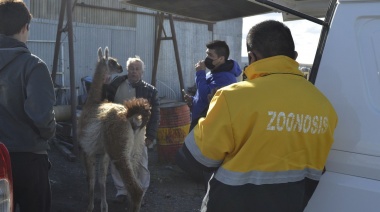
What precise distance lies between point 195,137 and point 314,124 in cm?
61

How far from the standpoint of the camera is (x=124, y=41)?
51.3 feet

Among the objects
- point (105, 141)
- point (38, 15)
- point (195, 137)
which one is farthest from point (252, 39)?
point (38, 15)

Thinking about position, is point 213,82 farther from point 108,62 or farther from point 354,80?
point 354,80

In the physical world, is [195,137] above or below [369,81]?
below

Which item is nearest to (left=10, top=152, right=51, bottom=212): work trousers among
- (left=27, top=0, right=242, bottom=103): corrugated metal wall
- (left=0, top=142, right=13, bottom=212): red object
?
(left=0, top=142, right=13, bottom=212): red object

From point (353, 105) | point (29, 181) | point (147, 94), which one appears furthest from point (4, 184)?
point (147, 94)

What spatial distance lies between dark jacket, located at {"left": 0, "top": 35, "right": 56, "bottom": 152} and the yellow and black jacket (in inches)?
49.8

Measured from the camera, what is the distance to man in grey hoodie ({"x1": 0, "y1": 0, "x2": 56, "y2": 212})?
2.98m

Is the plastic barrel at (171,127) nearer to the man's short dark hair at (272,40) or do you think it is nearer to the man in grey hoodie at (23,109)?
the man in grey hoodie at (23,109)

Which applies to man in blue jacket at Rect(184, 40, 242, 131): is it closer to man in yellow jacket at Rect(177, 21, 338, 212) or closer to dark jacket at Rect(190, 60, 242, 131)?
dark jacket at Rect(190, 60, 242, 131)

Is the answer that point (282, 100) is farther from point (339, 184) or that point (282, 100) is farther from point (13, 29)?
point (13, 29)

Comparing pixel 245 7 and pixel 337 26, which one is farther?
pixel 245 7

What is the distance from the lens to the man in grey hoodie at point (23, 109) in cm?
298

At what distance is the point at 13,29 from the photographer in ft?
10.1
